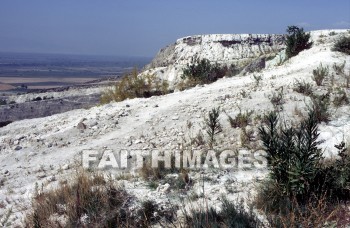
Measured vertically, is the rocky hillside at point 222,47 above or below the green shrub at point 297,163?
above

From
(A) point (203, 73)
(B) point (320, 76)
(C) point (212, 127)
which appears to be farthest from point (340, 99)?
(A) point (203, 73)

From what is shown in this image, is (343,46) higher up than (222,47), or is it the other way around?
(222,47)

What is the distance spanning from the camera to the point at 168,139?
7.86 metres

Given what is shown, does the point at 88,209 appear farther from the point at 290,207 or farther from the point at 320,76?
the point at 320,76

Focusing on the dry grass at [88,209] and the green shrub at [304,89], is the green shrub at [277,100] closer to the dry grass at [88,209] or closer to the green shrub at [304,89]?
the green shrub at [304,89]

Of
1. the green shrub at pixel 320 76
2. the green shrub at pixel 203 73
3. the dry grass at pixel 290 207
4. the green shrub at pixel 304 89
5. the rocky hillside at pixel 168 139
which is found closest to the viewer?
the dry grass at pixel 290 207

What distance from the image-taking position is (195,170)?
5926 mm

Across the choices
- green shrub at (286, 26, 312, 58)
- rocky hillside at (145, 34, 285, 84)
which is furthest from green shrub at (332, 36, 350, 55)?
rocky hillside at (145, 34, 285, 84)

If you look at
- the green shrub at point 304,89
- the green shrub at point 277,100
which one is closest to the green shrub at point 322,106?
the green shrub at point 304,89

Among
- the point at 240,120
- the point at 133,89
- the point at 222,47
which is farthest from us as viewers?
the point at 222,47

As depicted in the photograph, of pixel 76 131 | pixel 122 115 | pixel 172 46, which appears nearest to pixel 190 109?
pixel 122 115

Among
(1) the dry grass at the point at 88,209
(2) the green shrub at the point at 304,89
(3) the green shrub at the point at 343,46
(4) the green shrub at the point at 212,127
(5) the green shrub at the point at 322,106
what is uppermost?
(3) the green shrub at the point at 343,46

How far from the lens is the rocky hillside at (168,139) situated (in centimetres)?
520

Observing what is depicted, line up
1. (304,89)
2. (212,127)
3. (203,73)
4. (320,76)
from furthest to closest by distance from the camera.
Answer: (203,73) → (320,76) → (304,89) → (212,127)
